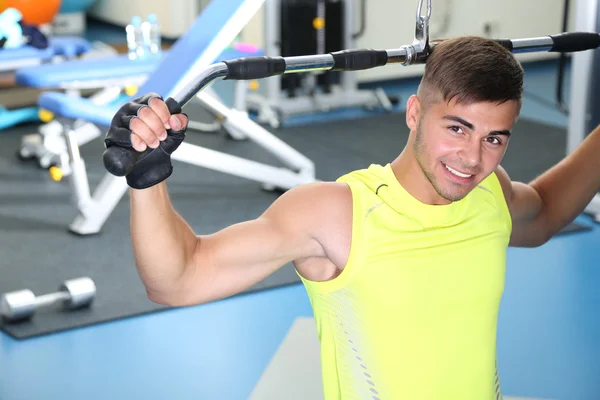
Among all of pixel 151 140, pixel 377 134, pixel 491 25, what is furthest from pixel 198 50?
pixel 491 25

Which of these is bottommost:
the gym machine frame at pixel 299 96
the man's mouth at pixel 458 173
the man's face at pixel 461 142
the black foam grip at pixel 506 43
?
the gym machine frame at pixel 299 96

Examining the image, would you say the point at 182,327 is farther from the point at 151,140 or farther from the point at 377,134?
the point at 377,134

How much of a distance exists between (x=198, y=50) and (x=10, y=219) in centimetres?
116

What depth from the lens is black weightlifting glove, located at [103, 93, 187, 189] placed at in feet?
3.63

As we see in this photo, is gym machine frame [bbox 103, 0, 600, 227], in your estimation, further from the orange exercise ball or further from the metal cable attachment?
the orange exercise ball

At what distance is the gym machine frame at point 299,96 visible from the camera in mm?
5500

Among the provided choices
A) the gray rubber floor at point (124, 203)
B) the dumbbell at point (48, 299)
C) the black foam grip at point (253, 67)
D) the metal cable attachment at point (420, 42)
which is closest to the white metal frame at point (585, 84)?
the gray rubber floor at point (124, 203)

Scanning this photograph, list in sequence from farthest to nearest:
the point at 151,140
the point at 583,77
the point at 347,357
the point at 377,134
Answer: the point at 377,134 < the point at 583,77 < the point at 347,357 < the point at 151,140

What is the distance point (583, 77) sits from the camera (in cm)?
383

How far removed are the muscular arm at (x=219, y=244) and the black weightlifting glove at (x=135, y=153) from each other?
0.09 ft

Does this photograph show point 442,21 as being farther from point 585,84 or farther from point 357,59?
point 357,59

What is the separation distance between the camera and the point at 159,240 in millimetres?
1209

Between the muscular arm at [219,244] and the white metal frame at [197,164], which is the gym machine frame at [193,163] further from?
the muscular arm at [219,244]

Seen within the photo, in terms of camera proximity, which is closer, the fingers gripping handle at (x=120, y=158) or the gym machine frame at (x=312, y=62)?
the fingers gripping handle at (x=120, y=158)
